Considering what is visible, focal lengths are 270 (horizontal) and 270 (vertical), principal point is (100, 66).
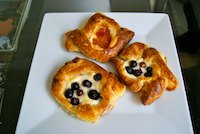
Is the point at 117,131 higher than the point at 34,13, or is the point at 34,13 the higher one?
the point at 34,13

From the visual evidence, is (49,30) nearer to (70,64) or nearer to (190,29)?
(70,64)

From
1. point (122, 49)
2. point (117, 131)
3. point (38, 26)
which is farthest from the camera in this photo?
point (38, 26)

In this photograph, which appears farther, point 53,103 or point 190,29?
point 190,29

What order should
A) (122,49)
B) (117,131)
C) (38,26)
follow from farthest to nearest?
(38,26) → (122,49) → (117,131)

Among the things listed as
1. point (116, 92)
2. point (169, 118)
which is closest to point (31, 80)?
point (116, 92)

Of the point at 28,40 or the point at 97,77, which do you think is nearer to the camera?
the point at 97,77

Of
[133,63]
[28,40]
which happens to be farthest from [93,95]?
[28,40]

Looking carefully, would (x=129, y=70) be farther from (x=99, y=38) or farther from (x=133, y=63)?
(x=99, y=38)
